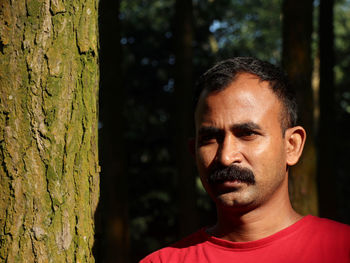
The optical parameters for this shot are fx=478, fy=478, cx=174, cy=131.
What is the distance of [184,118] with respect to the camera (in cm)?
1132

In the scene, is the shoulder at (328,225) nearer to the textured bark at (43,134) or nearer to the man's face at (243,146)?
the man's face at (243,146)

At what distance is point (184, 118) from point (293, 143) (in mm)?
8550

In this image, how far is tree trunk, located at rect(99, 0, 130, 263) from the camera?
8.42 metres

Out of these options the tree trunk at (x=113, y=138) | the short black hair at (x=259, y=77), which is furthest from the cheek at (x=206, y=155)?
the tree trunk at (x=113, y=138)

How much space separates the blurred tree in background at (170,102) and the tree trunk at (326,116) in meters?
0.07

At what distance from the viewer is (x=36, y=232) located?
2.33 m

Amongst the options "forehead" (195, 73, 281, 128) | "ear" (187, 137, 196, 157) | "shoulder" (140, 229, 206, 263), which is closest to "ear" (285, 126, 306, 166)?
"forehead" (195, 73, 281, 128)

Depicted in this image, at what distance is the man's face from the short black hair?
41 millimetres

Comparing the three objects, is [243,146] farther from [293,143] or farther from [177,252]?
[177,252]

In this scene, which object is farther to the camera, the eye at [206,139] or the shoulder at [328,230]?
the eye at [206,139]

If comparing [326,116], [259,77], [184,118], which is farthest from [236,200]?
[326,116]

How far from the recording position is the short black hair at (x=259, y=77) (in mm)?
2762

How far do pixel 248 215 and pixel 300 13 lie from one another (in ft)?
17.5

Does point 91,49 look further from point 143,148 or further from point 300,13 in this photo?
point 143,148
